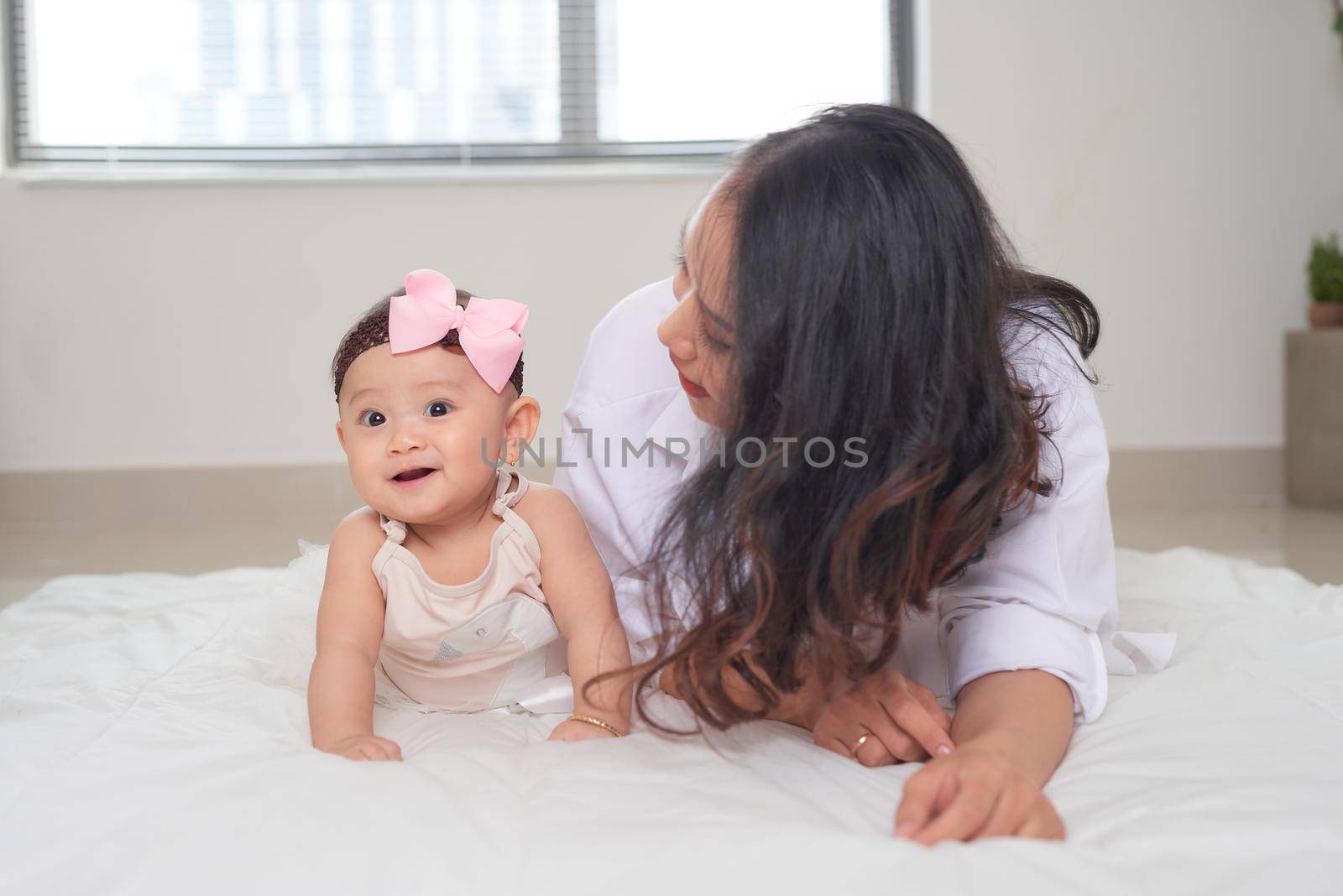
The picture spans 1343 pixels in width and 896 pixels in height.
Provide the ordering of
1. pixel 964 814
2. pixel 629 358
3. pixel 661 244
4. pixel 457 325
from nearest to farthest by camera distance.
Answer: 1. pixel 964 814
2. pixel 457 325
3. pixel 629 358
4. pixel 661 244

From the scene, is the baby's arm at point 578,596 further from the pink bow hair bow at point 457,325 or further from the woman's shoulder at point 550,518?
the pink bow hair bow at point 457,325

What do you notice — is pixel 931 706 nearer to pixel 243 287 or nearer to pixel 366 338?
pixel 366 338

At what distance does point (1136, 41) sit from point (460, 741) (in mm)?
3066

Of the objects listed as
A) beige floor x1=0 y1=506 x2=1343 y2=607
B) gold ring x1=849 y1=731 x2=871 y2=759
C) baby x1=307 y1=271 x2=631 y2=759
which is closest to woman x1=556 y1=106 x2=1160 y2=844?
gold ring x1=849 y1=731 x2=871 y2=759

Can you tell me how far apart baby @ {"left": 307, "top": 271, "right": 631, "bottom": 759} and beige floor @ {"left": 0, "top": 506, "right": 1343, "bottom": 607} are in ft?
4.39

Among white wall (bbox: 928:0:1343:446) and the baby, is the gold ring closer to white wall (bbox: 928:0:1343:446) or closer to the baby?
the baby

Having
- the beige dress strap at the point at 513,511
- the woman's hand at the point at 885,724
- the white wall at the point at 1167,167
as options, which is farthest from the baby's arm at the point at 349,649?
the white wall at the point at 1167,167

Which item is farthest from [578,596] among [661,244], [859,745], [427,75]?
[427,75]

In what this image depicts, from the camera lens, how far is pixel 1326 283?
10.2 ft

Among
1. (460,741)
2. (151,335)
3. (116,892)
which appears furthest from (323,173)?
(116,892)

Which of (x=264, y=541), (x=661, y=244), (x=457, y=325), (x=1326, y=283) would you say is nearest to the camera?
(x=457, y=325)

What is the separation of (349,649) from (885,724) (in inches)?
17.4

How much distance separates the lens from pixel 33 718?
936mm

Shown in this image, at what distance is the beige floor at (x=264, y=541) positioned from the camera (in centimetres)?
236
